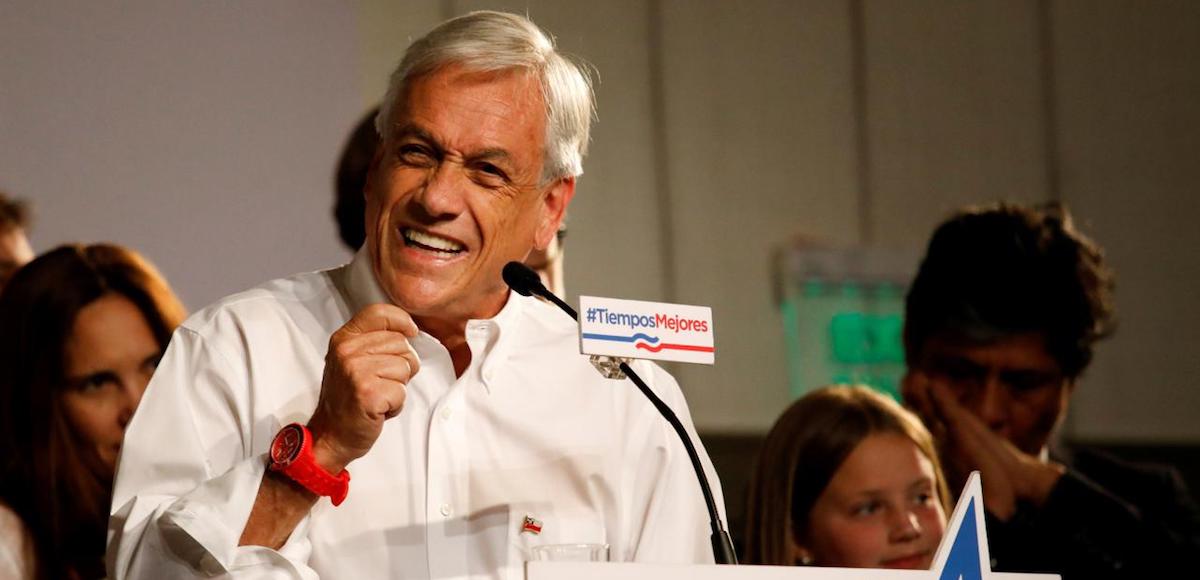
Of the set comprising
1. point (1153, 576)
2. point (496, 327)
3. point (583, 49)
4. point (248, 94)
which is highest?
point (583, 49)

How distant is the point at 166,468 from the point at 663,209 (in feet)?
9.59

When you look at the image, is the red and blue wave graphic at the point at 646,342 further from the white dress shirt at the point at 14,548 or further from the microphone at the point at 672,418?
the white dress shirt at the point at 14,548

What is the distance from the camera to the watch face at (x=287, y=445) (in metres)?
1.73

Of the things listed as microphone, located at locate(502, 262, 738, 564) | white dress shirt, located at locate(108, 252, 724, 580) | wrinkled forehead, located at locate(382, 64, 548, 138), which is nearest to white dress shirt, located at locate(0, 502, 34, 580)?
white dress shirt, located at locate(108, 252, 724, 580)

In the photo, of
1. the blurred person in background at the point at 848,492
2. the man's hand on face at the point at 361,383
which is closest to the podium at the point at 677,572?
the man's hand on face at the point at 361,383

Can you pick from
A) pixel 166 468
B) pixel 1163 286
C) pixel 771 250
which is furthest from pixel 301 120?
pixel 1163 286

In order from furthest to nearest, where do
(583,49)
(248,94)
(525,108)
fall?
(583,49)
(248,94)
(525,108)

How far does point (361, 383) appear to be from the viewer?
170cm

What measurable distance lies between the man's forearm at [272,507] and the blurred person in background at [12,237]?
4.82ft

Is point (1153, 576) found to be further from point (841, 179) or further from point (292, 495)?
point (292, 495)

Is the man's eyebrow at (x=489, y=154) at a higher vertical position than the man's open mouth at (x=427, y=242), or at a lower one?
higher

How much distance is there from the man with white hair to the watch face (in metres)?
0.02

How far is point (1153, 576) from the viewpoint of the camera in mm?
3531

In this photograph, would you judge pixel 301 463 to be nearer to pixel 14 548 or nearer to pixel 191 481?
pixel 191 481
